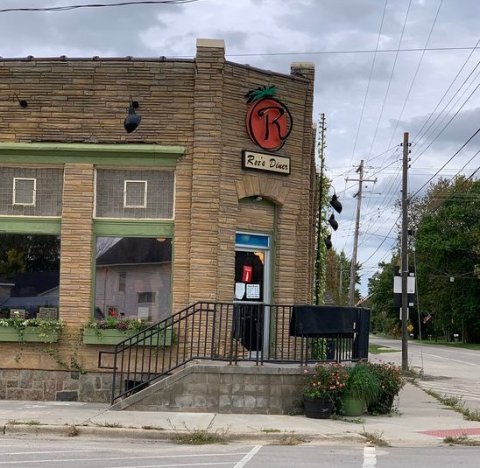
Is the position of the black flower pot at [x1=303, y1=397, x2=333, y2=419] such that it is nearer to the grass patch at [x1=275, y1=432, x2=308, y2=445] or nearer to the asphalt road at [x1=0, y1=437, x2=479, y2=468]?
the grass patch at [x1=275, y1=432, x2=308, y2=445]

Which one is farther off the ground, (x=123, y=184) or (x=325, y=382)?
(x=123, y=184)

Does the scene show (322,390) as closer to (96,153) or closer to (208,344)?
(208,344)

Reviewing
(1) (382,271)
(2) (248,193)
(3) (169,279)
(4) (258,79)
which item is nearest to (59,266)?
(3) (169,279)

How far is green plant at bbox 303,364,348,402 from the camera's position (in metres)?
13.3

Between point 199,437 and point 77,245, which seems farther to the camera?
point 77,245

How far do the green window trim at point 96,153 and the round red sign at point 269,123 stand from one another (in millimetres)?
1491

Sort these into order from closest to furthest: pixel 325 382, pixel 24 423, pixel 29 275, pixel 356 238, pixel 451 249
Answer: pixel 24 423 → pixel 325 382 → pixel 29 275 → pixel 356 238 → pixel 451 249

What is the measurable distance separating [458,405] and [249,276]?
18.0ft

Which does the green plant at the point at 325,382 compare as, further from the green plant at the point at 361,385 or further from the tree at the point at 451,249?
the tree at the point at 451,249

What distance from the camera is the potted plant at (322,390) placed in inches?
523

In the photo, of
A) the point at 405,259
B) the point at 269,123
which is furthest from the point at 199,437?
the point at 405,259

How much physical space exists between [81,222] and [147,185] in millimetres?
1432

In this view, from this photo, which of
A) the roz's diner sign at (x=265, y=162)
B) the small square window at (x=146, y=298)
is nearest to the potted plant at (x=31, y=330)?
the small square window at (x=146, y=298)

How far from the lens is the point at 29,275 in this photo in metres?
15.2
